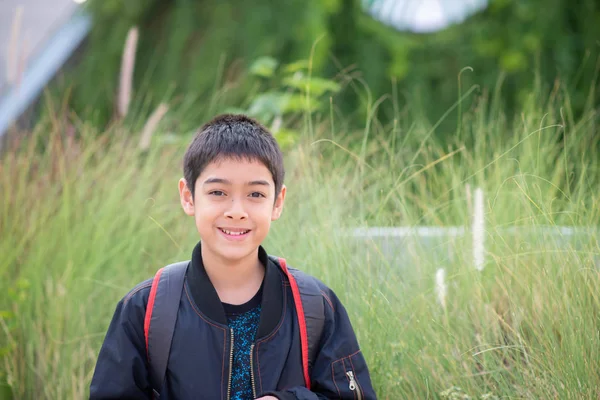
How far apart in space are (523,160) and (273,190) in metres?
1.71

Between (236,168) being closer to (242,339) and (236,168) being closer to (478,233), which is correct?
(242,339)

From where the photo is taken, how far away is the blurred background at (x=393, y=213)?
8.20ft

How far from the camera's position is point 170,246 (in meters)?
3.62

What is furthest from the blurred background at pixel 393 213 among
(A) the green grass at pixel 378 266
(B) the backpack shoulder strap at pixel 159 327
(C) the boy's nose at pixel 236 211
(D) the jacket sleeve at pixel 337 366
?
(B) the backpack shoulder strap at pixel 159 327

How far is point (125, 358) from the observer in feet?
6.36

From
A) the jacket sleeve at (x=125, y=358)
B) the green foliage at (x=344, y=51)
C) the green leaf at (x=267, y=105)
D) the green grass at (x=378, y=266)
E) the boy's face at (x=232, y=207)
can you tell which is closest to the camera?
the jacket sleeve at (x=125, y=358)

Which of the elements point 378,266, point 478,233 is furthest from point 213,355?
point 478,233

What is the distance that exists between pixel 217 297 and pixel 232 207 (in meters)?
0.23

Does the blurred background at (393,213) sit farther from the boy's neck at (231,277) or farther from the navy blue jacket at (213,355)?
the boy's neck at (231,277)

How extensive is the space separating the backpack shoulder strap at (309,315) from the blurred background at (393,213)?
0.48 metres

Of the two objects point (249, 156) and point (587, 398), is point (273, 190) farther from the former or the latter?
point (587, 398)

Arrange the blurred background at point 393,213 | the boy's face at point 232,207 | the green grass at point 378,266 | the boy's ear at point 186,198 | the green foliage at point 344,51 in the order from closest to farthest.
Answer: the boy's face at point 232,207 < the boy's ear at point 186,198 < the green grass at point 378,266 < the blurred background at point 393,213 < the green foliage at point 344,51

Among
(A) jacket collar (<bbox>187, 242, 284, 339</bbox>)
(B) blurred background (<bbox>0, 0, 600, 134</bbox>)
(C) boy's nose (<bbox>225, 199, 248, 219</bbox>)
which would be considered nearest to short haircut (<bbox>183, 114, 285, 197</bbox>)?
(C) boy's nose (<bbox>225, 199, 248, 219</bbox>)

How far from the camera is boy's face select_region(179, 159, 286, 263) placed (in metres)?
2.03
